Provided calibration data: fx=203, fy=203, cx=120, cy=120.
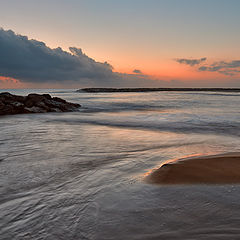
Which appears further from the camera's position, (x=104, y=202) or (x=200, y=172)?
(x=200, y=172)

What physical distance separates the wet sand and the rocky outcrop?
13204 mm

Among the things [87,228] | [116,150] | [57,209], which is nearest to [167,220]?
[87,228]

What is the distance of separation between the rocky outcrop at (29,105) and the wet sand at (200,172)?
43.3ft

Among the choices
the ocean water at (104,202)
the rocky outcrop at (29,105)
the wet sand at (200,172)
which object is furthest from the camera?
the rocky outcrop at (29,105)

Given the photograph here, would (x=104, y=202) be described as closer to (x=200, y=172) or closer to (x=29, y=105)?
(x=200, y=172)

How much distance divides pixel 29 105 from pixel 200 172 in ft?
47.2

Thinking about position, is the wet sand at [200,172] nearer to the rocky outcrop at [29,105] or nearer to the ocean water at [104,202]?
the ocean water at [104,202]

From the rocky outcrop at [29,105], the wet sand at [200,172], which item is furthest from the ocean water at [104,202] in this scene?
the rocky outcrop at [29,105]

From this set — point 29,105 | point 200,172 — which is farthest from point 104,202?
point 29,105

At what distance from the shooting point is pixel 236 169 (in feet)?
11.5

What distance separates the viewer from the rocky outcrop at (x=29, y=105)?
1406 centimetres

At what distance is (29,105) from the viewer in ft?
49.8

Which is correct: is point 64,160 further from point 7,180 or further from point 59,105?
point 59,105

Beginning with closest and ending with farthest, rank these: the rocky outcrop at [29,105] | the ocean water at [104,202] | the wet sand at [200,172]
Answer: the ocean water at [104,202] < the wet sand at [200,172] < the rocky outcrop at [29,105]
